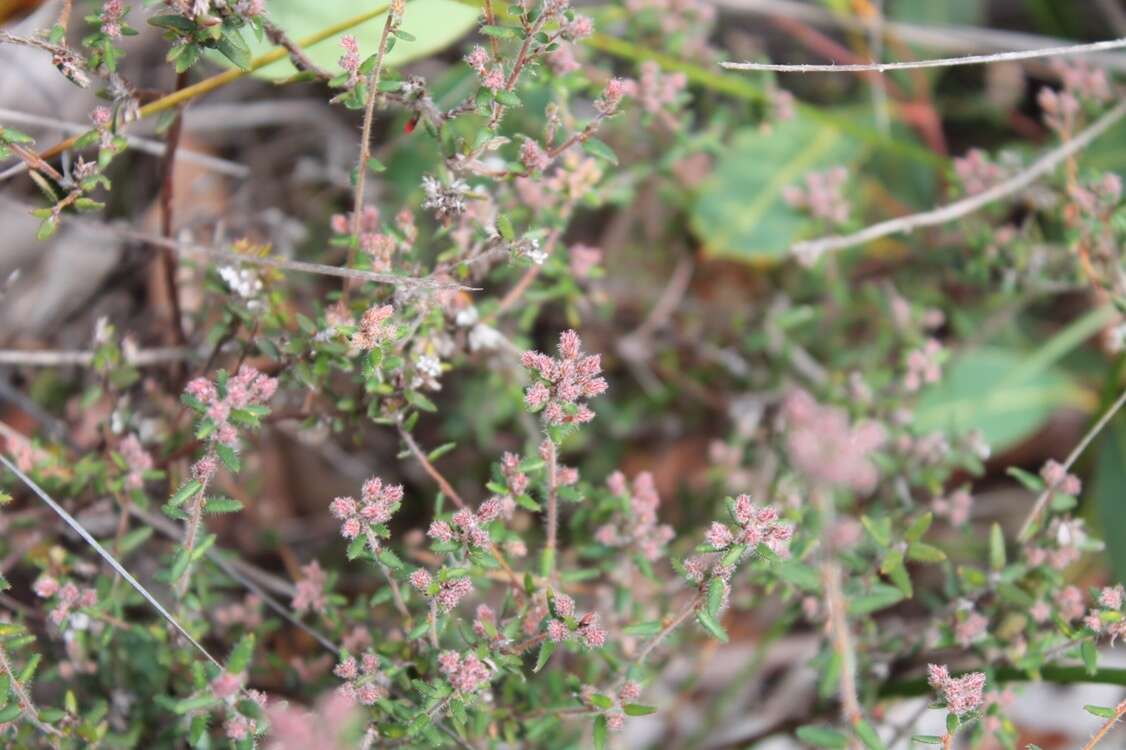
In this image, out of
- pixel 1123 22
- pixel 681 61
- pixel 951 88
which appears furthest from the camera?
pixel 951 88

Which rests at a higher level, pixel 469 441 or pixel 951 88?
pixel 951 88

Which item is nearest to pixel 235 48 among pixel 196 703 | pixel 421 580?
pixel 421 580

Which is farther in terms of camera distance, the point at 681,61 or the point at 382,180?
the point at 382,180

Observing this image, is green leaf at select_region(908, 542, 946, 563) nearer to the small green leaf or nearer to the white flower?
the small green leaf

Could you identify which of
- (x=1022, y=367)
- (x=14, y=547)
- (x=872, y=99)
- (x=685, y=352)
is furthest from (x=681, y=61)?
(x=14, y=547)

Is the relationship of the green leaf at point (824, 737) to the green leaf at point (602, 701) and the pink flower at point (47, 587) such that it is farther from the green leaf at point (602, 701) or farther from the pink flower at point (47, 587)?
the pink flower at point (47, 587)

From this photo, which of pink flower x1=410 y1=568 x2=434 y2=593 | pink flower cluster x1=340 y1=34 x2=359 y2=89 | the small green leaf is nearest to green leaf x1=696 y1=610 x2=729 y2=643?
the small green leaf

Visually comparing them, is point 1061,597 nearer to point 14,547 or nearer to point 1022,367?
point 1022,367

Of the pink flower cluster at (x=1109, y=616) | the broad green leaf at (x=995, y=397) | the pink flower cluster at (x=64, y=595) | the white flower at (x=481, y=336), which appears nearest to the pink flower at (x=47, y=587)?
the pink flower cluster at (x=64, y=595)
